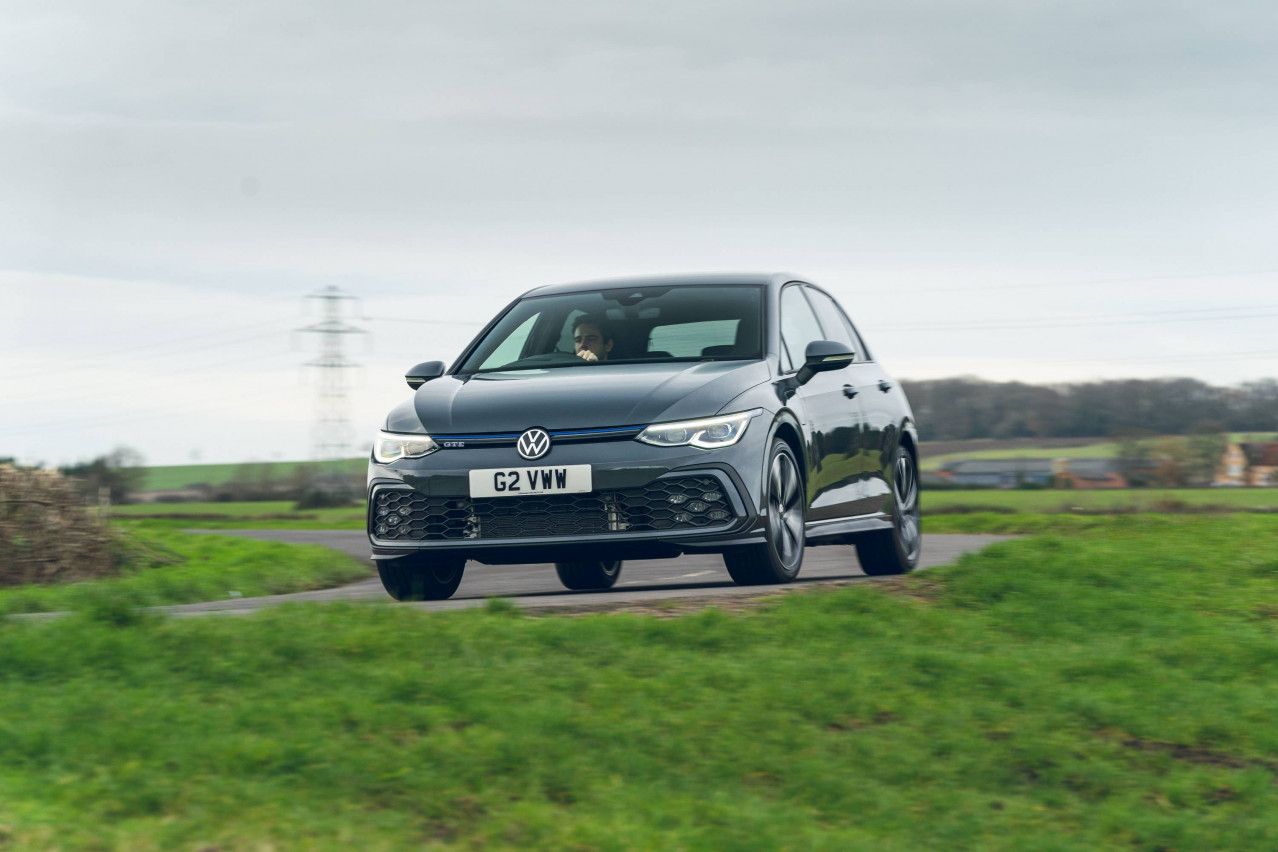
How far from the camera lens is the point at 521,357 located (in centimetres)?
995

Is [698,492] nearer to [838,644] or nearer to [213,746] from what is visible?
[838,644]

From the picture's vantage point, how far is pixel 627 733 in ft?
17.9

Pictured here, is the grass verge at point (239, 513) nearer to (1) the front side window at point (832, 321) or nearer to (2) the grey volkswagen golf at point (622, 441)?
(1) the front side window at point (832, 321)

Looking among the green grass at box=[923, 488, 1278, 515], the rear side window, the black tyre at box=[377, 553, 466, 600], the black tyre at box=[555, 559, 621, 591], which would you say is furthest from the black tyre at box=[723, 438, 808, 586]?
the green grass at box=[923, 488, 1278, 515]

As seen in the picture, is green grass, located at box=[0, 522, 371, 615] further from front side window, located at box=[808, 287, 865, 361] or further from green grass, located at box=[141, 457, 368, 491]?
green grass, located at box=[141, 457, 368, 491]

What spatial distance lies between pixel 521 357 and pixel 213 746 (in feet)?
16.6

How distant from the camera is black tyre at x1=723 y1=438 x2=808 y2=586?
8875 millimetres

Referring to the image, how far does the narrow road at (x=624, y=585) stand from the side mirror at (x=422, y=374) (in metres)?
1.17

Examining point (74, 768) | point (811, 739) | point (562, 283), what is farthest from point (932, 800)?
point (562, 283)

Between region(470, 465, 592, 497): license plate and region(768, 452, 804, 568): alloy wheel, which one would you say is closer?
region(470, 465, 592, 497): license plate

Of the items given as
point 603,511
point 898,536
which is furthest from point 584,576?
point 603,511

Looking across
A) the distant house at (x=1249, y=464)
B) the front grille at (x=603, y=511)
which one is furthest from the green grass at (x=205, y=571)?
the distant house at (x=1249, y=464)

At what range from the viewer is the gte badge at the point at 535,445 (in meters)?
8.48

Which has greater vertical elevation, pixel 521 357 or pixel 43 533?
pixel 521 357
